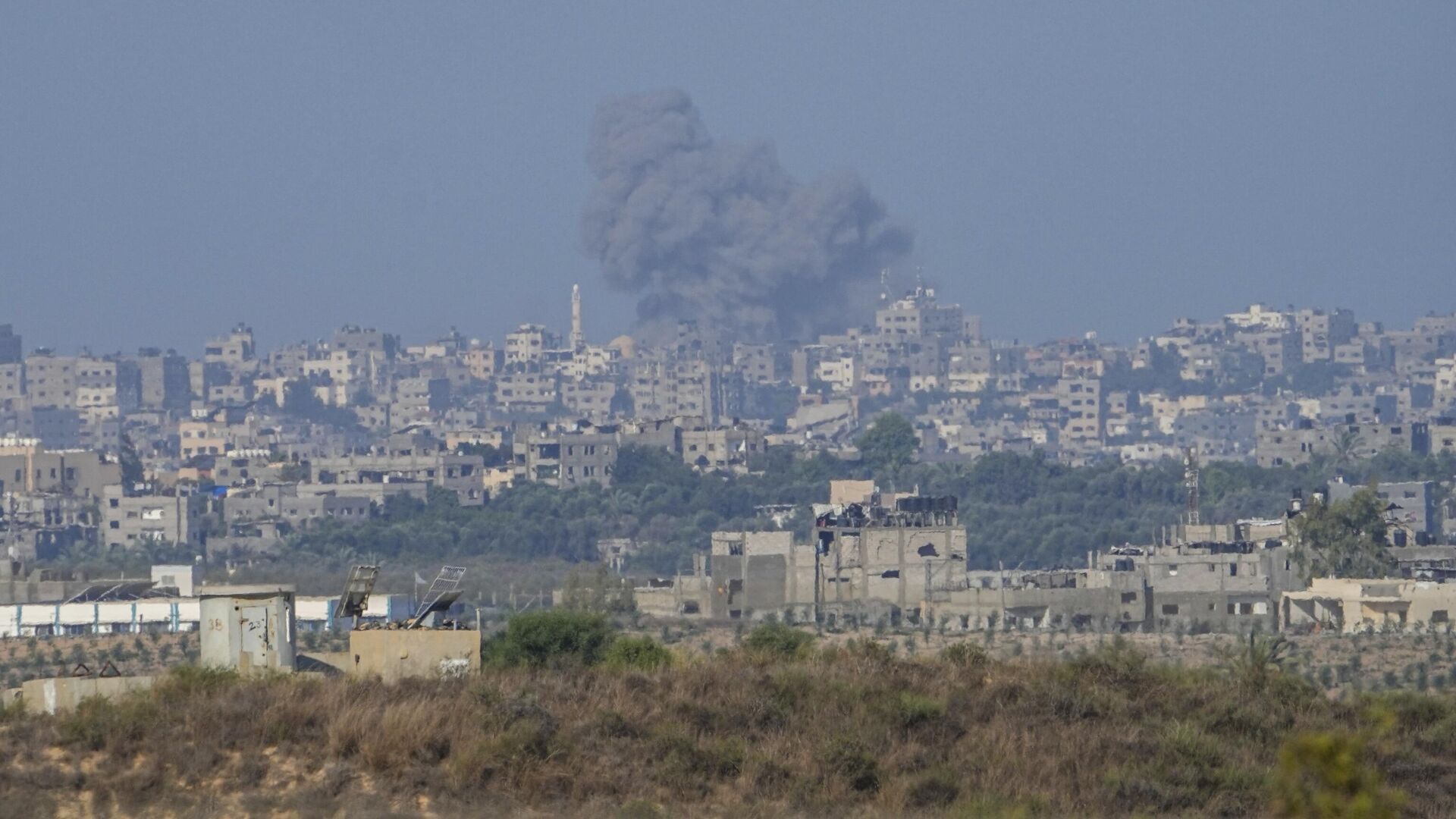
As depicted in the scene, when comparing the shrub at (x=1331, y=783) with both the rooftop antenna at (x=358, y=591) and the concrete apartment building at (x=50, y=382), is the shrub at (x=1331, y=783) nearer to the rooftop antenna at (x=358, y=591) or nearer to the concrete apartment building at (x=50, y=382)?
the rooftop antenna at (x=358, y=591)

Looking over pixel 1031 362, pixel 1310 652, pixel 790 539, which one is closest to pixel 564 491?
pixel 790 539

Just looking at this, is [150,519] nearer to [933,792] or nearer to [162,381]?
[933,792]

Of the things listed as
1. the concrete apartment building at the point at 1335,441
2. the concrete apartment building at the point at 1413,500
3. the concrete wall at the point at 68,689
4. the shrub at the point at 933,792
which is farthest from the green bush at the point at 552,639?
the concrete apartment building at the point at 1335,441

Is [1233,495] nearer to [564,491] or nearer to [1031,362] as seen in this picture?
[564,491]

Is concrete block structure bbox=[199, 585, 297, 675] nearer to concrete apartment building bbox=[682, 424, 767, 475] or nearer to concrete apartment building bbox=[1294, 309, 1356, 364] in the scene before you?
concrete apartment building bbox=[682, 424, 767, 475]

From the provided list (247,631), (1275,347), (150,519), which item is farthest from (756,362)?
(247,631)

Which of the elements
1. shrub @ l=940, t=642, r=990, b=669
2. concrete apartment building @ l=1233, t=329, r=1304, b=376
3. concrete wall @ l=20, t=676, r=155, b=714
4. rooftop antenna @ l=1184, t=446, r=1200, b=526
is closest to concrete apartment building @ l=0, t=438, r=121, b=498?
rooftop antenna @ l=1184, t=446, r=1200, b=526
